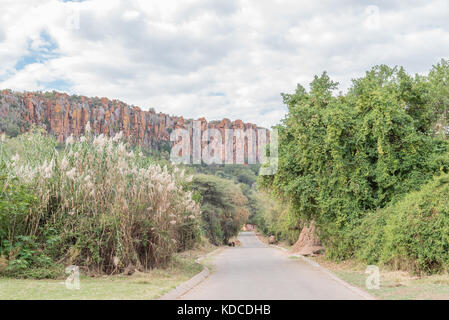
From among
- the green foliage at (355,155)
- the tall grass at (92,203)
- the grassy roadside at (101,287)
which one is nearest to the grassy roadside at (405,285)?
the green foliage at (355,155)

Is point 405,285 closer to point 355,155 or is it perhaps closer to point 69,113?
point 355,155

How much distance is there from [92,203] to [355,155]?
11.5 meters

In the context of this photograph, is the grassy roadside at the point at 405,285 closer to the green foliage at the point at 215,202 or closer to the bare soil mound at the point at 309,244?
the bare soil mound at the point at 309,244

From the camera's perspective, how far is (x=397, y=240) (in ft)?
46.3

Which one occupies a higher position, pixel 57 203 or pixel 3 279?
pixel 57 203

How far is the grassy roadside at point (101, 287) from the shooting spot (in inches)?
356

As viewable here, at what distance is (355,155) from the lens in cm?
1912

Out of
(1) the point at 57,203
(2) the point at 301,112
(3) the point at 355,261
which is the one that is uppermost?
(2) the point at 301,112

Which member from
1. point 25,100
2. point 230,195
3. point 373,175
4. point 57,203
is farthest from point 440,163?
point 25,100

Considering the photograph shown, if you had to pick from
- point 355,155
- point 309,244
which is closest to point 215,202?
point 309,244

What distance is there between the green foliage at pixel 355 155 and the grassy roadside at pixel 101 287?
8.55m

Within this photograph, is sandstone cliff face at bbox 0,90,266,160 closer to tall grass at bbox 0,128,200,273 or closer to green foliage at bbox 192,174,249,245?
green foliage at bbox 192,174,249,245
